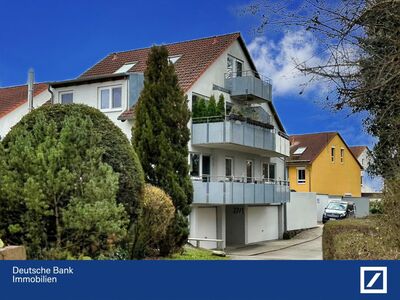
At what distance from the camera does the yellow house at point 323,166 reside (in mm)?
50875

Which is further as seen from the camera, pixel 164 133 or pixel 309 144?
pixel 309 144

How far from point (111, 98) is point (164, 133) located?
10.2 m

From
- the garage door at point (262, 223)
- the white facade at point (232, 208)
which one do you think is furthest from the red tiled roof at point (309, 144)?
the garage door at point (262, 223)

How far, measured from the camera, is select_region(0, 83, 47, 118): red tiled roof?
35750 millimetres

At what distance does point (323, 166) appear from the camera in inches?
2077

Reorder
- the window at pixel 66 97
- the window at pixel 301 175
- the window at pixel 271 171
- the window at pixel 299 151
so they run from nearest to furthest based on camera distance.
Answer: the window at pixel 66 97, the window at pixel 271 171, the window at pixel 301 175, the window at pixel 299 151

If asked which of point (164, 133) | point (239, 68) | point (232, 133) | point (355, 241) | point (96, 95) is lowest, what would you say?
point (355, 241)

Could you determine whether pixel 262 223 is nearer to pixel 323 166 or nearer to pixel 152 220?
pixel 323 166

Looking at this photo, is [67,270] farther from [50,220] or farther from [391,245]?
[391,245]

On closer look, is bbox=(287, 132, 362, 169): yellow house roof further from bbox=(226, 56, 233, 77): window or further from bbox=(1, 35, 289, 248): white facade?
bbox=(226, 56, 233, 77): window

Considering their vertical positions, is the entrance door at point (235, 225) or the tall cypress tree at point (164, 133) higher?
the tall cypress tree at point (164, 133)

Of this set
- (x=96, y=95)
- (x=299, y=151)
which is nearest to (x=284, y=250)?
(x=96, y=95)

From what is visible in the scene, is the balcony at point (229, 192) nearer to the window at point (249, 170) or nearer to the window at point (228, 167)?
the window at point (228, 167)

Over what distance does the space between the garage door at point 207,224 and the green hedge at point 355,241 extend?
14.9 metres
